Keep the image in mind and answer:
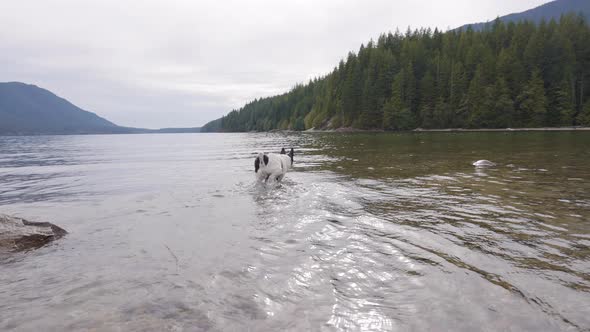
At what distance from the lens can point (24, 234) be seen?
6020 millimetres

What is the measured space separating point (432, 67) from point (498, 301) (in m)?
119

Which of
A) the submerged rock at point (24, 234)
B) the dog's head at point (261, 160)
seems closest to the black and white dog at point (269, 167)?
the dog's head at point (261, 160)

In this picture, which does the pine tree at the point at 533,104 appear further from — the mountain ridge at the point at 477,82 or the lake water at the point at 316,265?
the lake water at the point at 316,265

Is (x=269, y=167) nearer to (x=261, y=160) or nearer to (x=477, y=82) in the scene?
(x=261, y=160)

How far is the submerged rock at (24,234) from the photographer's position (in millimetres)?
5834

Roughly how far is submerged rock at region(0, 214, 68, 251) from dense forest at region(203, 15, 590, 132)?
99788mm

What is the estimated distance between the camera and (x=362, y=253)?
5203 mm

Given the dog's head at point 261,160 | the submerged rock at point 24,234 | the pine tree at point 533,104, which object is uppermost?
Result: the pine tree at point 533,104

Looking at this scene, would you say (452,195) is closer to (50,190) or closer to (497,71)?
(50,190)

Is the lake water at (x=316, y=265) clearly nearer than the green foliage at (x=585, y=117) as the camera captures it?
Yes

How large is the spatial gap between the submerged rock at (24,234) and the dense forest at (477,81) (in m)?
99.8

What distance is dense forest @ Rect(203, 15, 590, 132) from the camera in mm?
83312

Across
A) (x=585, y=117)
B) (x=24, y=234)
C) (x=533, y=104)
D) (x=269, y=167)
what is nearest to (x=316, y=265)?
(x=24, y=234)

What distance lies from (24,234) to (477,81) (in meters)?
105
